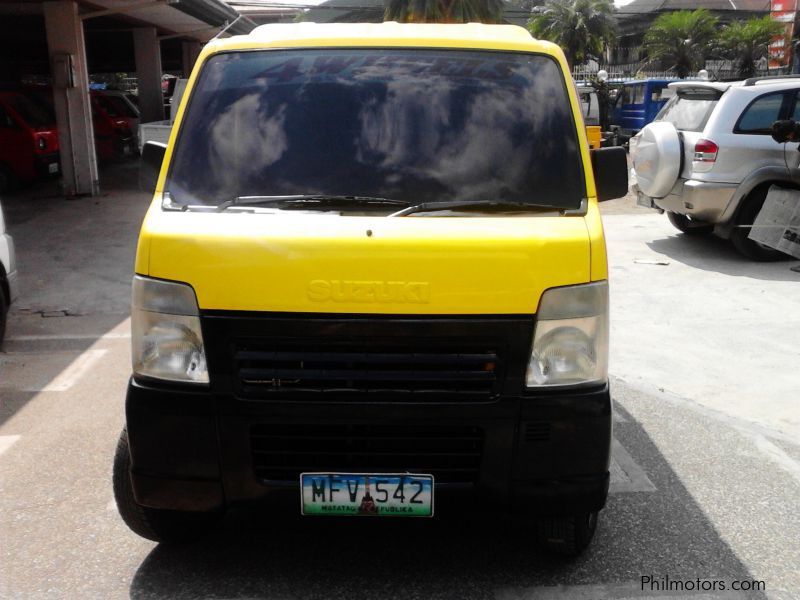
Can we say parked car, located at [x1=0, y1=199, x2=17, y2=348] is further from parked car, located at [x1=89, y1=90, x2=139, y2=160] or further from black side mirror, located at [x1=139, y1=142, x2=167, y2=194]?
parked car, located at [x1=89, y1=90, x2=139, y2=160]

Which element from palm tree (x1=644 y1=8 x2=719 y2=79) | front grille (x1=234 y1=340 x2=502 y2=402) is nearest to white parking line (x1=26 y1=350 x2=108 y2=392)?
front grille (x1=234 y1=340 x2=502 y2=402)

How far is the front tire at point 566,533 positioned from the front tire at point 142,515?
127 cm

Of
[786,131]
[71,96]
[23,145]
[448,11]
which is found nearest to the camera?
[786,131]

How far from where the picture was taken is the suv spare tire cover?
9883 mm

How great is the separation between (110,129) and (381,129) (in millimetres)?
20430

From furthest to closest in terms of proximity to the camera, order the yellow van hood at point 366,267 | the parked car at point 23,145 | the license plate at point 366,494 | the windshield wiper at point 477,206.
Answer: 1. the parked car at point 23,145
2. the windshield wiper at point 477,206
3. the license plate at point 366,494
4. the yellow van hood at point 366,267

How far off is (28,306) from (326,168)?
5879 mm

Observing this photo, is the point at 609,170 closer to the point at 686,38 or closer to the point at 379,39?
the point at 379,39

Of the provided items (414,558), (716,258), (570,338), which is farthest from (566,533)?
(716,258)

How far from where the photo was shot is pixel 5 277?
6840 mm

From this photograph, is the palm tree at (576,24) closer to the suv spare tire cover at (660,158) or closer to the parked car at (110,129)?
the parked car at (110,129)

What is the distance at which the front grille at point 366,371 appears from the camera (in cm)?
296

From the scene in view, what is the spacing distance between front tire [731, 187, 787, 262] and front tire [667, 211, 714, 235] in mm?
1211

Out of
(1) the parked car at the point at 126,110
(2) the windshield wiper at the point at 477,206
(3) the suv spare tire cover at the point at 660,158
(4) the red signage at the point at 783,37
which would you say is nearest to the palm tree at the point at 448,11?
(1) the parked car at the point at 126,110
